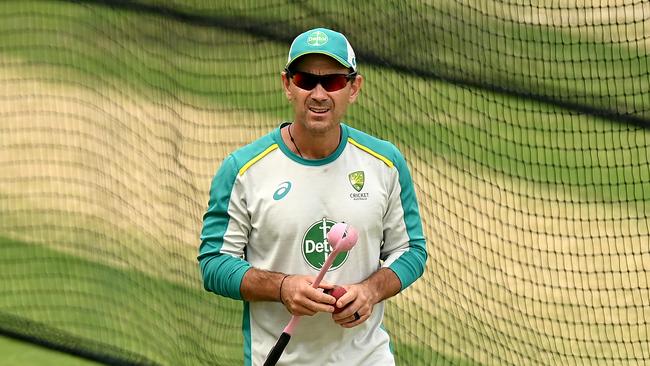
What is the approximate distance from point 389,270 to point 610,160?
579cm

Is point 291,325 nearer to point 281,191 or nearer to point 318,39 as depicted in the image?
point 281,191

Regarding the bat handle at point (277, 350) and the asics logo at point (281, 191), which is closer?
the bat handle at point (277, 350)

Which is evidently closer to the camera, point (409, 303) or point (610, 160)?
point (409, 303)

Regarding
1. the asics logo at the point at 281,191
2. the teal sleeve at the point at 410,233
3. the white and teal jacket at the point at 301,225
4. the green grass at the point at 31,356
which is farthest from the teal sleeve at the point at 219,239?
the green grass at the point at 31,356

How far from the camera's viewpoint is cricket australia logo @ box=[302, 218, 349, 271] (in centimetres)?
473

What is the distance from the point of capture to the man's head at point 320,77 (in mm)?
4641

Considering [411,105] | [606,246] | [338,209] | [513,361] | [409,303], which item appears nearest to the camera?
[338,209]

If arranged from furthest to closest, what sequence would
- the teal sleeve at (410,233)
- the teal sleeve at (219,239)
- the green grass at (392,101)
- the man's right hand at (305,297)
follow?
the green grass at (392,101)
the teal sleeve at (410,233)
the teal sleeve at (219,239)
the man's right hand at (305,297)

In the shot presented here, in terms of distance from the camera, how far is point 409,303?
7957 mm

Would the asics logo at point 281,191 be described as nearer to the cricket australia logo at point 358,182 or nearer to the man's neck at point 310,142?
the man's neck at point 310,142

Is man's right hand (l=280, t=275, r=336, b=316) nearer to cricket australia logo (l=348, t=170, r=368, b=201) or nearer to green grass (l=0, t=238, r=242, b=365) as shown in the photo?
cricket australia logo (l=348, t=170, r=368, b=201)

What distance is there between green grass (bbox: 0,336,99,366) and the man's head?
141 inches

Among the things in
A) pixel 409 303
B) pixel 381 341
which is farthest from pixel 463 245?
pixel 381 341

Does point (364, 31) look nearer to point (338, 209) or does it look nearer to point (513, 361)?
point (513, 361)
